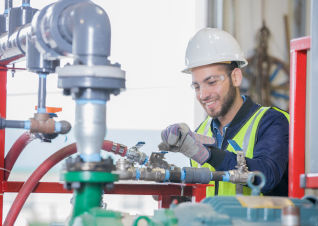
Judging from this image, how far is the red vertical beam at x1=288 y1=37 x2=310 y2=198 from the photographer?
1639mm

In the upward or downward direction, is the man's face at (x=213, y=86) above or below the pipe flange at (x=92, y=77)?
above

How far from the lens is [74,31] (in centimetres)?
138

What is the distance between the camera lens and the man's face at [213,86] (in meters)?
2.53

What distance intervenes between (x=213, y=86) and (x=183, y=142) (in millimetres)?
574

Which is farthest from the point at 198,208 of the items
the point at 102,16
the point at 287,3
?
the point at 287,3

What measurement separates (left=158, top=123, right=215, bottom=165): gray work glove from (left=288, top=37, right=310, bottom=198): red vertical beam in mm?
463

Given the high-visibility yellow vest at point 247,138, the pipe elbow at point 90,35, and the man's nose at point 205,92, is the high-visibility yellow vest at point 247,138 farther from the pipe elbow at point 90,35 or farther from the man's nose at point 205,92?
the pipe elbow at point 90,35

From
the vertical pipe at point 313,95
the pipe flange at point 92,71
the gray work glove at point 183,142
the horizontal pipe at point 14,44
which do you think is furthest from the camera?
the gray work glove at point 183,142

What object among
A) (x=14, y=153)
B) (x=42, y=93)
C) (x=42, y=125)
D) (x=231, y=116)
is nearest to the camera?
(x=42, y=125)

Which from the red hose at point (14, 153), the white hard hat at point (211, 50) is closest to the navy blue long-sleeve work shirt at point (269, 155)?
the white hard hat at point (211, 50)

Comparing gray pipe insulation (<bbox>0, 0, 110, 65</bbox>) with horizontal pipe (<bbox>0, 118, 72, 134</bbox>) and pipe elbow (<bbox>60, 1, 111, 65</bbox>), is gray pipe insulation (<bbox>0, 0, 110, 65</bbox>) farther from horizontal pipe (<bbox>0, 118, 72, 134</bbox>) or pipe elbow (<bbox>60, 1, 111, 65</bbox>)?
horizontal pipe (<bbox>0, 118, 72, 134</bbox>)

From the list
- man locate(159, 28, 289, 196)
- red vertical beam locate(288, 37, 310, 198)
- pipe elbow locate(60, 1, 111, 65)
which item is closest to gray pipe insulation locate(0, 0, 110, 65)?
pipe elbow locate(60, 1, 111, 65)

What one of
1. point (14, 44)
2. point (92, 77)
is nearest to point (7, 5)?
point (14, 44)

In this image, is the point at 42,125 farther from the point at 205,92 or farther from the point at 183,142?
the point at 205,92
